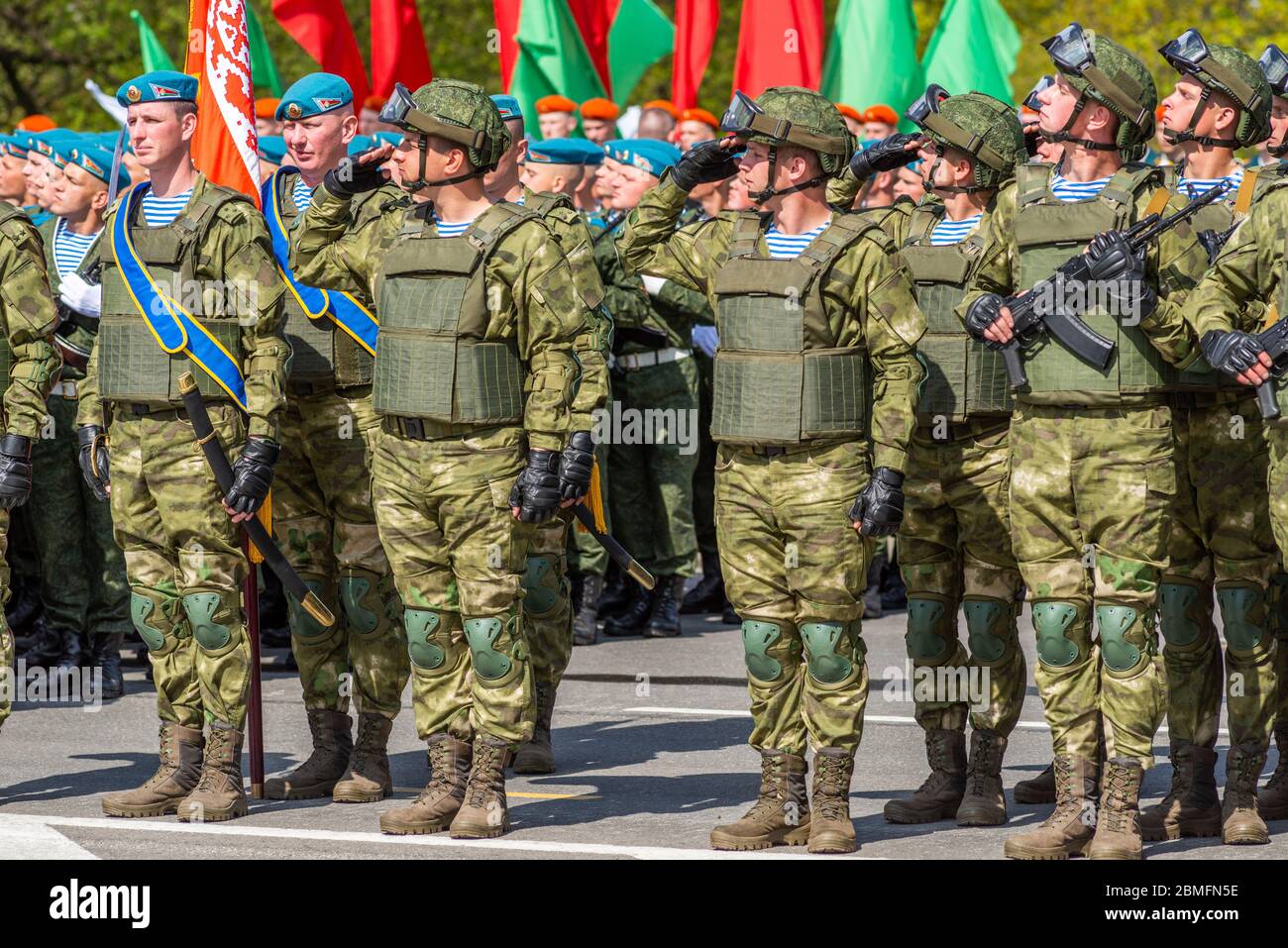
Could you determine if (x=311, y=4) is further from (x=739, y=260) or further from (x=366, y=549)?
(x=739, y=260)

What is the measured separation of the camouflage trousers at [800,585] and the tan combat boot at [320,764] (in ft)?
6.39

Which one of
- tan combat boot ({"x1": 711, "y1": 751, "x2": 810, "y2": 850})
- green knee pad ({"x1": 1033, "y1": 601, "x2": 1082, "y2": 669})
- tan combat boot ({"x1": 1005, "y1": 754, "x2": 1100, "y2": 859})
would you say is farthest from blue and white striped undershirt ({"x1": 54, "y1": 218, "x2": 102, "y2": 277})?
tan combat boot ({"x1": 1005, "y1": 754, "x2": 1100, "y2": 859})

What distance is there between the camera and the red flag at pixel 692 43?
17.0m

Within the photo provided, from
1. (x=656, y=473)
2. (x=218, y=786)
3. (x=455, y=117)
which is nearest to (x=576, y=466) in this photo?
(x=455, y=117)

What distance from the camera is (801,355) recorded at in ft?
24.6

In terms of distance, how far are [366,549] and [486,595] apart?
1.06 meters

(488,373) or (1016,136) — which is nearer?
(488,373)

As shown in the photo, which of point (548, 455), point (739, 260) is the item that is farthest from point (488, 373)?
point (739, 260)

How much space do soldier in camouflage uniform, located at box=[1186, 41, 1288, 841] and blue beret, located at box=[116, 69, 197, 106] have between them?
3691mm

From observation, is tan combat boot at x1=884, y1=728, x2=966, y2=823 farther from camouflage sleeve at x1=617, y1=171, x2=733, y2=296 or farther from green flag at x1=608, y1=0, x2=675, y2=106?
green flag at x1=608, y1=0, x2=675, y2=106

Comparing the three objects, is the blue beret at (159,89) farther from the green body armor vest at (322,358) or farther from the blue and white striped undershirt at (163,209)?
the green body armor vest at (322,358)

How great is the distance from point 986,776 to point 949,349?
5.14 feet

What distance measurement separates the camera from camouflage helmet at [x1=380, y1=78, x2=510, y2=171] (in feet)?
25.3

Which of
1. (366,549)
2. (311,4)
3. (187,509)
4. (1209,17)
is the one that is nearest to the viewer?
(187,509)
